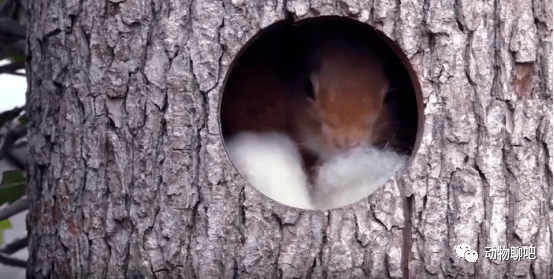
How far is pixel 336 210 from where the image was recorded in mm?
1169

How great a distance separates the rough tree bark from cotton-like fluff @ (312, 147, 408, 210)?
0.13 metres

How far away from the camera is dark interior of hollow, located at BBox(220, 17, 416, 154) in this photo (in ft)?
4.32

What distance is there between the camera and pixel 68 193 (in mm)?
1266

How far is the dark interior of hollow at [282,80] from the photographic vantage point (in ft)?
4.32

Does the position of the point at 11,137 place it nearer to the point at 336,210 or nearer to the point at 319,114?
the point at 319,114

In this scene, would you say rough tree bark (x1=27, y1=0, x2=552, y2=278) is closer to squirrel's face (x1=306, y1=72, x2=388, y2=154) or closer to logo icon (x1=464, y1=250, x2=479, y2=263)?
logo icon (x1=464, y1=250, x2=479, y2=263)

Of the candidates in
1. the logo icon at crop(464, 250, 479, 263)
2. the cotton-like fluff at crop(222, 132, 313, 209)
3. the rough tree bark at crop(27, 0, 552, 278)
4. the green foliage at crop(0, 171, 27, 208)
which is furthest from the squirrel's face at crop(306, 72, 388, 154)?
the green foliage at crop(0, 171, 27, 208)

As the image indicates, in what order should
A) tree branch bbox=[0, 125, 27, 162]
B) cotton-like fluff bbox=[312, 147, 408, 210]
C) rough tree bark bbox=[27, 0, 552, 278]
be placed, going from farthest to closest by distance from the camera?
1. tree branch bbox=[0, 125, 27, 162]
2. cotton-like fluff bbox=[312, 147, 408, 210]
3. rough tree bark bbox=[27, 0, 552, 278]

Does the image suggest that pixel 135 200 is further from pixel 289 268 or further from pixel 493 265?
pixel 493 265

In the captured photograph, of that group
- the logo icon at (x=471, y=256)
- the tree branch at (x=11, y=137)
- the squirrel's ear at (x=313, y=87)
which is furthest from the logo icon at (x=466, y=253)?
the tree branch at (x=11, y=137)

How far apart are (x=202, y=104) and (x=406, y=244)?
467 millimetres

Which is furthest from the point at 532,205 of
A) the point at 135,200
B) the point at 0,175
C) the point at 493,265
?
the point at 0,175

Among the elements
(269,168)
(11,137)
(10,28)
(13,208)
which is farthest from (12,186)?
(269,168)

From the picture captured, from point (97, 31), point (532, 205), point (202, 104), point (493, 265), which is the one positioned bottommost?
point (493, 265)
